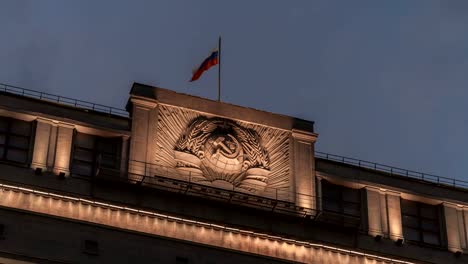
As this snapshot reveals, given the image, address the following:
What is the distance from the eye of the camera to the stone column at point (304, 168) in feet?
195

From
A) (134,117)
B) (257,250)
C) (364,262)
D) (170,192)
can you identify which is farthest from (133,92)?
(364,262)

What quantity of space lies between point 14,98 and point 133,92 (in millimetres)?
5500

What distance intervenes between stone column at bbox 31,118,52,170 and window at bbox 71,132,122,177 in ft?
4.42

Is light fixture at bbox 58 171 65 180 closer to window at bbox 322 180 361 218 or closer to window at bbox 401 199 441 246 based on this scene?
window at bbox 322 180 361 218

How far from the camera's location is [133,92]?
5869 centimetres

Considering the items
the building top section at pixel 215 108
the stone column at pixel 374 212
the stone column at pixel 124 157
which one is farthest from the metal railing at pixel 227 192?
the building top section at pixel 215 108

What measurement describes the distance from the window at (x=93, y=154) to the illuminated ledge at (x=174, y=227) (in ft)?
7.05

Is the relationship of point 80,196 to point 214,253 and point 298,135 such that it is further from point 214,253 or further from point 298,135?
point 298,135

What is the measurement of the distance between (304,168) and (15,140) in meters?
13.5

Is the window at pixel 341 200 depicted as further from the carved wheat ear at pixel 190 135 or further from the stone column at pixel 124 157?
the stone column at pixel 124 157

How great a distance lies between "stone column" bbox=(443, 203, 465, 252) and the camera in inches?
2426

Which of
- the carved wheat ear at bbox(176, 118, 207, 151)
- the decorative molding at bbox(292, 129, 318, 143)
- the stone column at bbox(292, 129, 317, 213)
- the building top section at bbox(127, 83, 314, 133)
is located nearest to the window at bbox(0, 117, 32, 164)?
the building top section at bbox(127, 83, 314, 133)

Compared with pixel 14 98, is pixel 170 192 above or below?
below

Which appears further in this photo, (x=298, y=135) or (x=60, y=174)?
(x=298, y=135)
